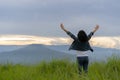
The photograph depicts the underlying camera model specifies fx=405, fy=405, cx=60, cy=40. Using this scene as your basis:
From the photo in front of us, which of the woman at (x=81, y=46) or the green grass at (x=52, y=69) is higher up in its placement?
the woman at (x=81, y=46)

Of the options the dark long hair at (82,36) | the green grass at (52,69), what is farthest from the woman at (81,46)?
the green grass at (52,69)

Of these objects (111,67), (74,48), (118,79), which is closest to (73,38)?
(74,48)

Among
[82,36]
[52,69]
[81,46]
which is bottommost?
[52,69]

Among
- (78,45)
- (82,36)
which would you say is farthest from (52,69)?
(82,36)

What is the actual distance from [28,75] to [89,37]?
1919 mm

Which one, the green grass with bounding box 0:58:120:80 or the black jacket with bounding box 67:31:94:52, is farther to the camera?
the green grass with bounding box 0:58:120:80

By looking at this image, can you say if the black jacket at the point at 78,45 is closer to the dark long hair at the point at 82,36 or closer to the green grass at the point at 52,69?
the dark long hair at the point at 82,36

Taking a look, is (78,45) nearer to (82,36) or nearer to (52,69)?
(82,36)

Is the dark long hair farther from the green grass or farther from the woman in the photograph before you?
the green grass

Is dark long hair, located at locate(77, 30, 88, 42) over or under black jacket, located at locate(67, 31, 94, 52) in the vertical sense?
over

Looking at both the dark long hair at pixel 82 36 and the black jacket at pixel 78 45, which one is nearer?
the dark long hair at pixel 82 36

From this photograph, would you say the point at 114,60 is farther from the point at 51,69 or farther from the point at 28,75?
the point at 28,75

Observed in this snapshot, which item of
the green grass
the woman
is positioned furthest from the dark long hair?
the green grass

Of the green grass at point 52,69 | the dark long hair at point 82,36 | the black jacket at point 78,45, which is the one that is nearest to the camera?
the dark long hair at point 82,36
